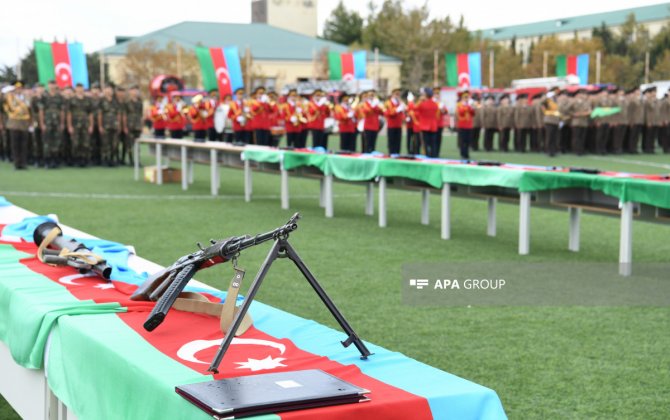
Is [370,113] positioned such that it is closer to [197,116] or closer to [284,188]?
[197,116]

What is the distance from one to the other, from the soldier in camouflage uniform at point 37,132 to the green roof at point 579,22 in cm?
7153

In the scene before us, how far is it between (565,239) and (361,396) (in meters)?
7.51

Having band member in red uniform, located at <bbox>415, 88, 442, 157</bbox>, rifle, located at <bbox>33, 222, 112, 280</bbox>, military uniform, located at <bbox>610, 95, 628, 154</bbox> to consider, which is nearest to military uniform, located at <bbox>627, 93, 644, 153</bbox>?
military uniform, located at <bbox>610, 95, 628, 154</bbox>

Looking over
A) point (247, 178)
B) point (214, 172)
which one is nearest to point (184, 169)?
point (214, 172)

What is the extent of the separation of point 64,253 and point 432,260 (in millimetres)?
4399

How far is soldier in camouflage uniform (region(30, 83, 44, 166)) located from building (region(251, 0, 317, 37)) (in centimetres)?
5046

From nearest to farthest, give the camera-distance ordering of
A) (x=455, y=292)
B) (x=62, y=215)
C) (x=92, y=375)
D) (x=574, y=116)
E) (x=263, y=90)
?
1. (x=92, y=375)
2. (x=455, y=292)
3. (x=62, y=215)
4. (x=263, y=90)
5. (x=574, y=116)

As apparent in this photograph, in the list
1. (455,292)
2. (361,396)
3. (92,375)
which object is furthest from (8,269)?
(455,292)

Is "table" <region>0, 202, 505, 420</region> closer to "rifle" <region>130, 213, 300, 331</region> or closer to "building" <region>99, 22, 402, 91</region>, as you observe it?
"rifle" <region>130, 213, 300, 331</region>

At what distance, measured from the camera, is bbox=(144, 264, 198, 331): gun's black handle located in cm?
291

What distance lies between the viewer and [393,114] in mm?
20297

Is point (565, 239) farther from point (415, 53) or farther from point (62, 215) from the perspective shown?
point (415, 53)

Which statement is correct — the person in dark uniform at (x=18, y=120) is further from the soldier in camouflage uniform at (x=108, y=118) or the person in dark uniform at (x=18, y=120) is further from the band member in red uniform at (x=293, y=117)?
the band member in red uniform at (x=293, y=117)

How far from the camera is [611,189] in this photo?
7.38 m
